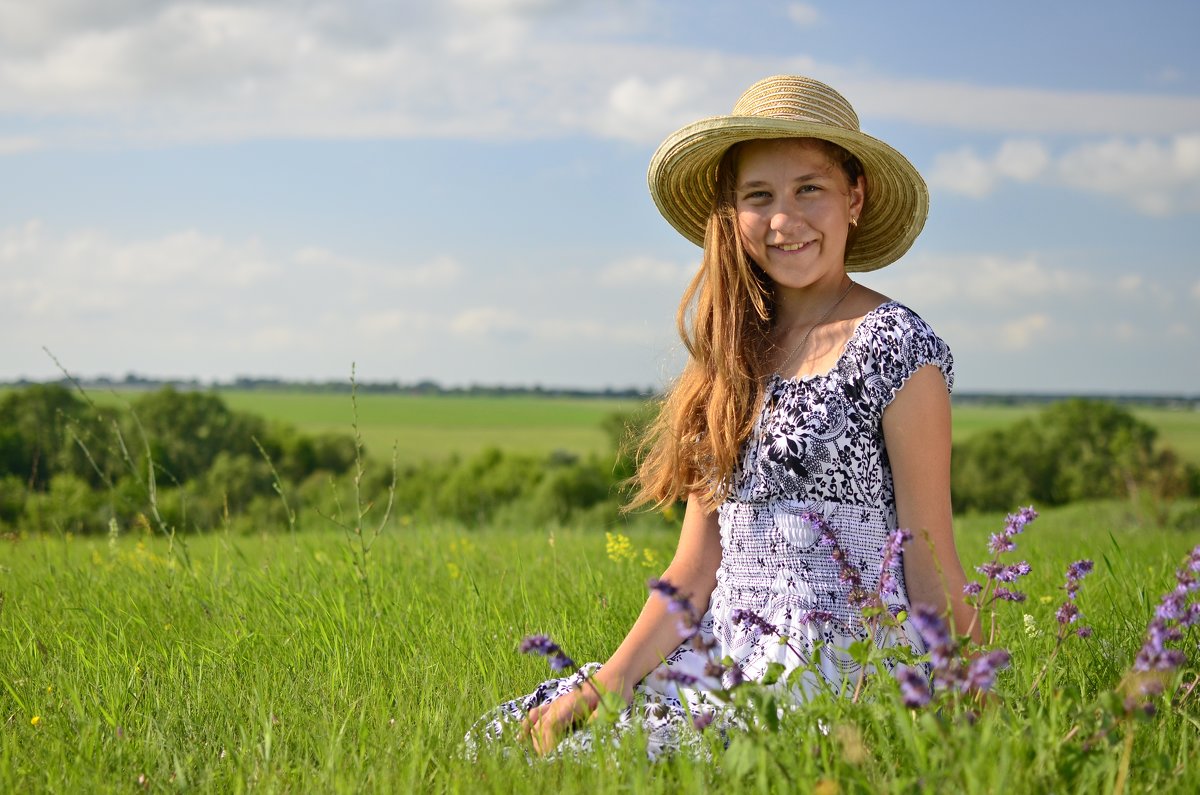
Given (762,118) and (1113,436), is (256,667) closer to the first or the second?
(762,118)

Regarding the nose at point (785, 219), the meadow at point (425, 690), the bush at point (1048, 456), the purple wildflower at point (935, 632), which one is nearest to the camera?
the purple wildflower at point (935, 632)

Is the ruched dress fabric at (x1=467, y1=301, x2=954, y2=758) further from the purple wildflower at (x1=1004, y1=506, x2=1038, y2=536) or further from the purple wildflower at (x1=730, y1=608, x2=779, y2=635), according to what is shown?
the purple wildflower at (x1=1004, y1=506, x2=1038, y2=536)

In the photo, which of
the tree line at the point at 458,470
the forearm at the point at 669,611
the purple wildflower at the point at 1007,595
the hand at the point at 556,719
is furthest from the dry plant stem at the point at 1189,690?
the tree line at the point at 458,470

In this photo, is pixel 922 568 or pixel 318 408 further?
pixel 318 408

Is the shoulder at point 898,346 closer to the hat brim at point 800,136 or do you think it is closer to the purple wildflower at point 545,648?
the hat brim at point 800,136

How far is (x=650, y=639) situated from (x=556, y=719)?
0.36 metres

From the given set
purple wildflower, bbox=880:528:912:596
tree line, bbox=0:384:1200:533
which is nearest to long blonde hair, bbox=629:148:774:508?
purple wildflower, bbox=880:528:912:596

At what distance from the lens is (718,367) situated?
3.11m

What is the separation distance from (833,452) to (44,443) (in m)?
4.90

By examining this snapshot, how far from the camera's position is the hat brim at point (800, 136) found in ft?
9.87

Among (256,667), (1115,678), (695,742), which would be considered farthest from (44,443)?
(1115,678)

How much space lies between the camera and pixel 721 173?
3.29 m

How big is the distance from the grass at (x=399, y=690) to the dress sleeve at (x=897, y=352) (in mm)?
802

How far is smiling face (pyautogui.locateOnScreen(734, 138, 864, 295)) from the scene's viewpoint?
300 cm
